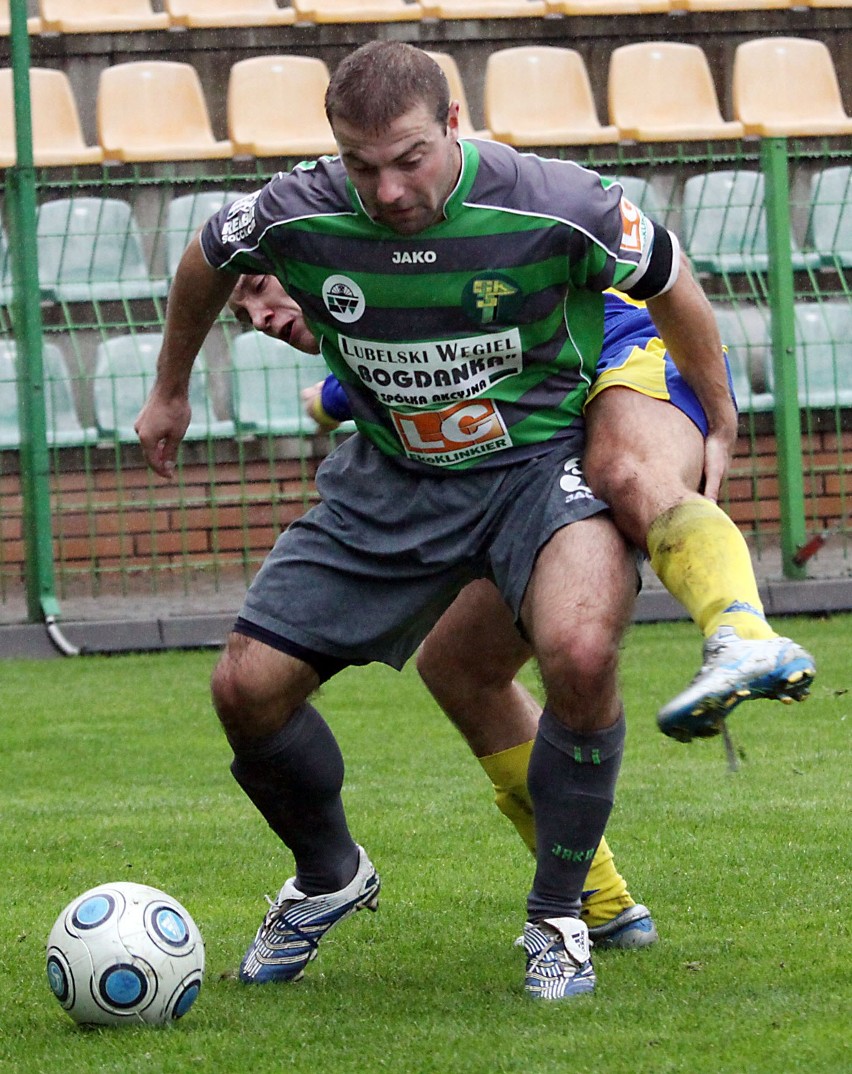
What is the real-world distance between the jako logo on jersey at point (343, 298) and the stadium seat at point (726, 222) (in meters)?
6.60

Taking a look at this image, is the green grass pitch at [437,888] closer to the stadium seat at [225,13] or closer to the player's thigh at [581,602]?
the player's thigh at [581,602]

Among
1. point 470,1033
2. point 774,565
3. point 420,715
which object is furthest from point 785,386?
point 470,1033

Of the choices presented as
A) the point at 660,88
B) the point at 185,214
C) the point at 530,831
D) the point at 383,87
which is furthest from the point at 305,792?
the point at 660,88

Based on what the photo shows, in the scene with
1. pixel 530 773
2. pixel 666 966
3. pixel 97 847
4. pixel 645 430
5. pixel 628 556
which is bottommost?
pixel 97 847

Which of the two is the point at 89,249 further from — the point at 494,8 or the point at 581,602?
the point at 581,602

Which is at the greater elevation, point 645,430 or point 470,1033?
point 645,430

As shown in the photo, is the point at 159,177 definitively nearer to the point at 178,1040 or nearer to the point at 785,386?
the point at 785,386

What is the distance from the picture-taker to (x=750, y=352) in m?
9.87

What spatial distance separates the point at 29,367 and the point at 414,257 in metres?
6.23

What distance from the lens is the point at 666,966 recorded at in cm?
354

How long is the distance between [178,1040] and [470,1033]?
0.52 metres

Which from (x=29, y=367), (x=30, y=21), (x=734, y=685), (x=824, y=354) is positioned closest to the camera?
(x=734, y=685)

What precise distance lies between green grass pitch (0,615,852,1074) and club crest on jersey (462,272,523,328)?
1.33 m

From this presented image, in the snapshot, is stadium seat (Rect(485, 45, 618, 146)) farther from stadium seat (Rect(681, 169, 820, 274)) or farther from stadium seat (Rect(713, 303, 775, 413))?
stadium seat (Rect(713, 303, 775, 413))
